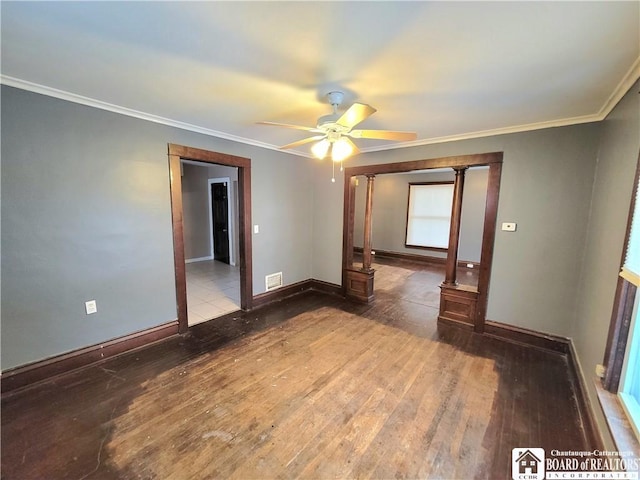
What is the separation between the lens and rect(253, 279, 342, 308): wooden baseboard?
156 inches

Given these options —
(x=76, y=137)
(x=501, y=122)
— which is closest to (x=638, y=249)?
(x=501, y=122)

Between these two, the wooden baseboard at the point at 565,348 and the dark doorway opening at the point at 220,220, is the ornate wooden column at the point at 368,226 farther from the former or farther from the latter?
the dark doorway opening at the point at 220,220

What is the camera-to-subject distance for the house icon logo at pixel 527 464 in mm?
1492

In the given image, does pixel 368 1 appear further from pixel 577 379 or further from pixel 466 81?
pixel 577 379

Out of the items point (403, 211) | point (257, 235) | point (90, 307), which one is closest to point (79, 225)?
point (90, 307)

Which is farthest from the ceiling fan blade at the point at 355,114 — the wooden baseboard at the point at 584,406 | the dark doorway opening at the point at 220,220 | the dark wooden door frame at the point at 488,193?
the dark doorway opening at the point at 220,220

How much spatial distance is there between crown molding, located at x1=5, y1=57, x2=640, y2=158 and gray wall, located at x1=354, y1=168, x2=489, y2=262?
3.02 metres

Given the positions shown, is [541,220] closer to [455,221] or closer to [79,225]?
[455,221]

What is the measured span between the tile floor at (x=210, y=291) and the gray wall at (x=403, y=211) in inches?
A: 154

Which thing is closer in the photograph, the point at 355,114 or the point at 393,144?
the point at 355,114

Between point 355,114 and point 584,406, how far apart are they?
2735mm

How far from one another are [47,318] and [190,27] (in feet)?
8.51

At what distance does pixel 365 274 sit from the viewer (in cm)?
417

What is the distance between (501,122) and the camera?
268cm
